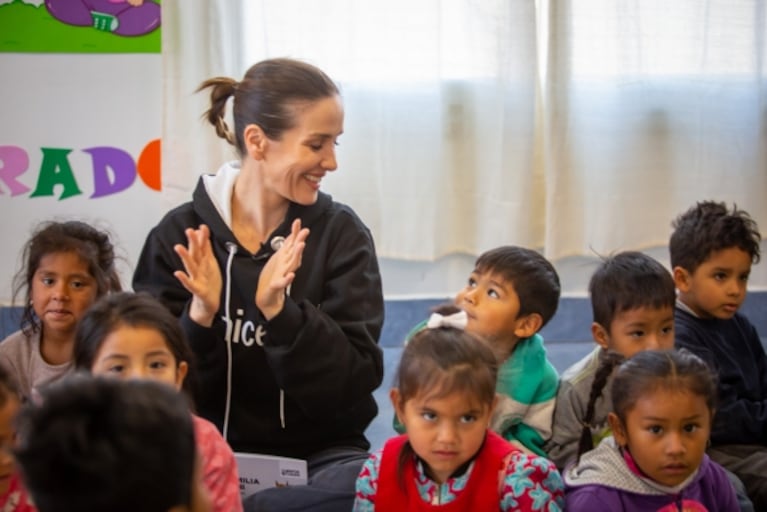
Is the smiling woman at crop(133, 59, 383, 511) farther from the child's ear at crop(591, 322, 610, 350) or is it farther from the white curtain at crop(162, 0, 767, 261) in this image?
the white curtain at crop(162, 0, 767, 261)

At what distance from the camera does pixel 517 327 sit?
2.07 metres

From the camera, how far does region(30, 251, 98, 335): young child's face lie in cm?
213

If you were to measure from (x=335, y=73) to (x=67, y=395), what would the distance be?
7.37 feet

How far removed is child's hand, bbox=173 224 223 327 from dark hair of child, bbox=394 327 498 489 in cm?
42

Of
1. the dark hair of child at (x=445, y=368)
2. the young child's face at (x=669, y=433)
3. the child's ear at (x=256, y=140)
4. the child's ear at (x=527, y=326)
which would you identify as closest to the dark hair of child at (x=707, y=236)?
the child's ear at (x=527, y=326)

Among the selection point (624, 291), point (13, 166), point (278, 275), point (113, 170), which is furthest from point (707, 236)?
point (13, 166)

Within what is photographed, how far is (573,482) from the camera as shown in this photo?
5.92 feet

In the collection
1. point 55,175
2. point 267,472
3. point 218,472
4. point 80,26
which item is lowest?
point 267,472

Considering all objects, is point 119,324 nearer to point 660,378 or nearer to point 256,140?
point 256,140

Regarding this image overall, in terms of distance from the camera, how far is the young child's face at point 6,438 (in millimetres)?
1527

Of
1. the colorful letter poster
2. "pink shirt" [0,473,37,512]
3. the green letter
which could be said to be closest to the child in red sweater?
"pink shirt" [0,473,37,512]

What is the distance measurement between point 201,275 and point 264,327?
0.53 ft

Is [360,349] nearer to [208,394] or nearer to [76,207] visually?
[208,394]

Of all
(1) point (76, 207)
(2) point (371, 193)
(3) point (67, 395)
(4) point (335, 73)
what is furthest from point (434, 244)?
(3) point (67, 395)
